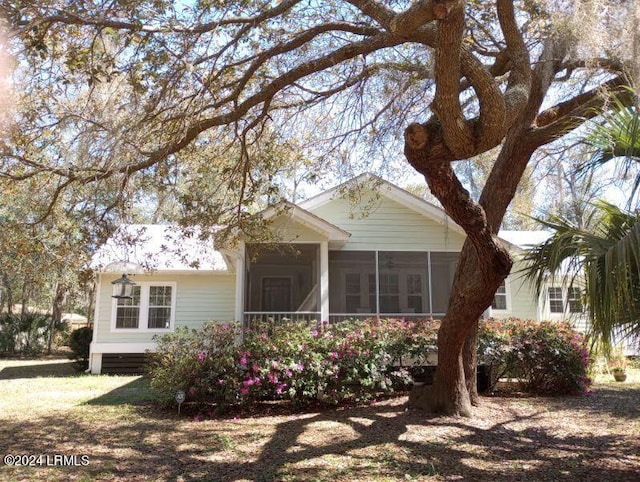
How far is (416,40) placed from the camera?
5.81m

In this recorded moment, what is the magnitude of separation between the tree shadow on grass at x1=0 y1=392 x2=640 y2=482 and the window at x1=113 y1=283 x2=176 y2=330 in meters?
6.71

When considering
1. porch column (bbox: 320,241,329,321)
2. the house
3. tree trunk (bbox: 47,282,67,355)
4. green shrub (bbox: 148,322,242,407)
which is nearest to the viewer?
green shrub (bbox: 148,322,242,407)

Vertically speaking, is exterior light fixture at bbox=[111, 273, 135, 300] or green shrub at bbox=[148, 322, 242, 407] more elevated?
exterior light fixture at bbox=[111, 273, 135, 300]

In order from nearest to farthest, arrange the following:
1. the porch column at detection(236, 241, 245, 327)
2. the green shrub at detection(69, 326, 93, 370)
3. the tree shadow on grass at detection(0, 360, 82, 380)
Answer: the porch column at detection(236, 241, 245, 327)
the tree shadow on grass at detection(0, 360, 82, 380)
the green shrub at detection(69, 326, 93, 370)

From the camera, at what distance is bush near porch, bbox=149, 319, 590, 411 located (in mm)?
8820

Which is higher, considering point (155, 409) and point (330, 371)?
point (330, 371)

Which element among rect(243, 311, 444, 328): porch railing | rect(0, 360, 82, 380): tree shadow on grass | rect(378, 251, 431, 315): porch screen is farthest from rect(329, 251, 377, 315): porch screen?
rect(0, 360, 82, 380): tree shadow on grass

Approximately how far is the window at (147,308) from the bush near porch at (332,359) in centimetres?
514

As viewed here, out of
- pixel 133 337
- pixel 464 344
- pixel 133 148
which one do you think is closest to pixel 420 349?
pixel 464 344

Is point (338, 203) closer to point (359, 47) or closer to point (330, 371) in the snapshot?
point (330, 371)

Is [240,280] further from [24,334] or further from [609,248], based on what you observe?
[24,334]

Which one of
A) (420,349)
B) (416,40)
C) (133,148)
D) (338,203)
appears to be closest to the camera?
(416,40)

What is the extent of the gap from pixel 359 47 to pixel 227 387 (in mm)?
5734

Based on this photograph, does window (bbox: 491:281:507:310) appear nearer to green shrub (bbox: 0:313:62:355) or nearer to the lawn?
the lawn
